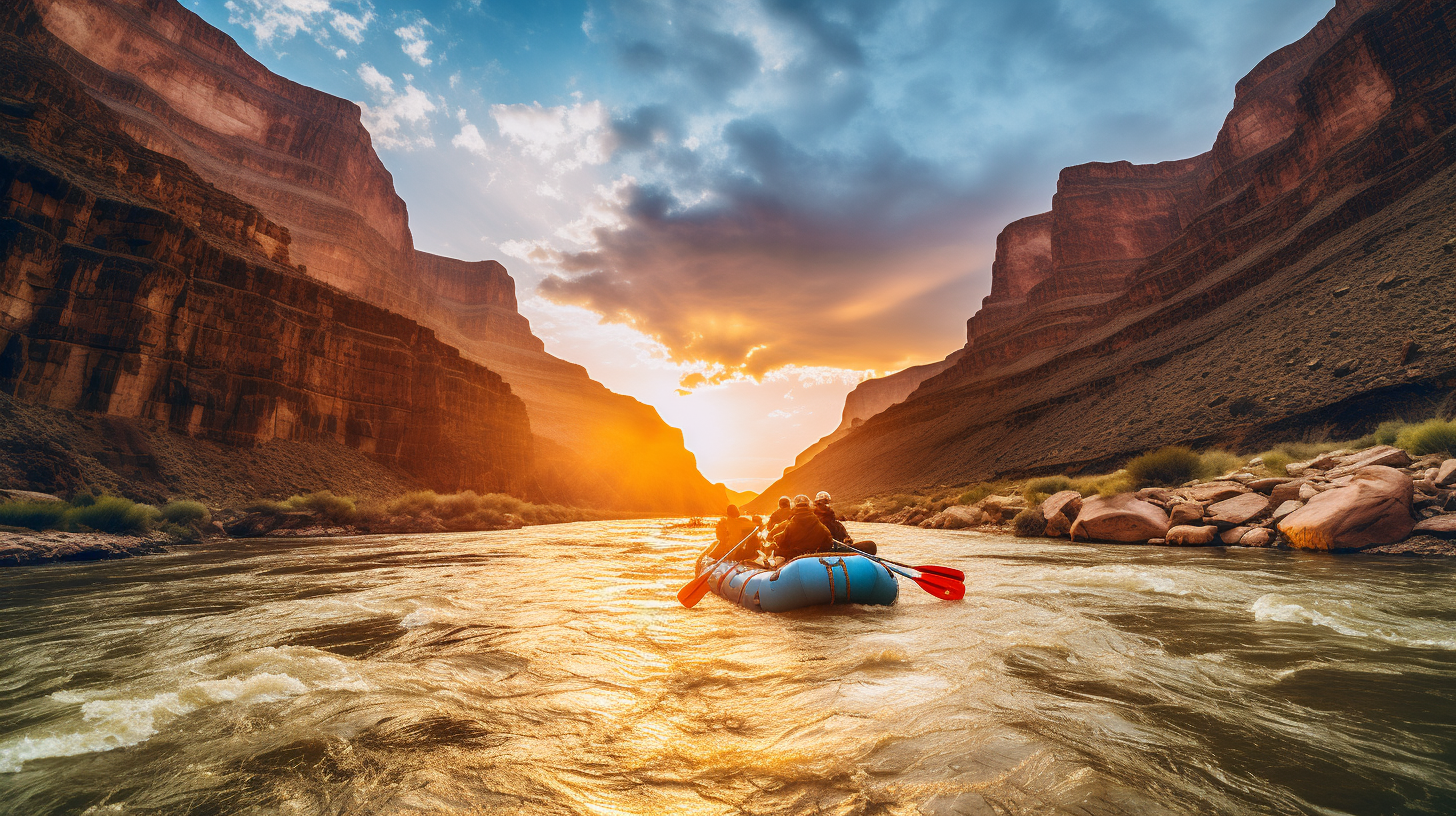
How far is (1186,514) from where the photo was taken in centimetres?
1068

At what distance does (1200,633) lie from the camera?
4934 mm

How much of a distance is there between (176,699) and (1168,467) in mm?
20535

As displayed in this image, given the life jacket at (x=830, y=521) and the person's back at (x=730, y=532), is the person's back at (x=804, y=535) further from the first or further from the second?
the person's back at (x=730, y=532)

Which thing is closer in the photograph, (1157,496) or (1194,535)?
(1194,535)

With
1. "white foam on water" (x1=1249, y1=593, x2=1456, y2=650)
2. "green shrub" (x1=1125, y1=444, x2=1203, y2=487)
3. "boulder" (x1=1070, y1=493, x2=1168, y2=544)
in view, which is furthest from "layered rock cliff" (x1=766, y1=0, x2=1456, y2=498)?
"white foam on water" (x1=1249, y1=593, x2=1456, y2=650)

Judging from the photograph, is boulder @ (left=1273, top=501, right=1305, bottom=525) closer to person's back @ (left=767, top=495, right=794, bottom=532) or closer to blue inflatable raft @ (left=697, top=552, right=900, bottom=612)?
blue inflatable raft @ (left=697, top=552, right=900, bottom=612)

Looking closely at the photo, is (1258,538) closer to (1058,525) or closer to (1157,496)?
(1157,496)

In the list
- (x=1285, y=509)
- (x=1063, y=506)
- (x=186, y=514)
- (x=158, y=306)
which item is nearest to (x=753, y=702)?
(x=1285, y=509)

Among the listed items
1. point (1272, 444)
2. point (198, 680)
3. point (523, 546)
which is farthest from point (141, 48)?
point (1272, 444)

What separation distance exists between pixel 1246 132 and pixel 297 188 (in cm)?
11690

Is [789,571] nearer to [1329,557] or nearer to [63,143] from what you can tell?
[1329,557]

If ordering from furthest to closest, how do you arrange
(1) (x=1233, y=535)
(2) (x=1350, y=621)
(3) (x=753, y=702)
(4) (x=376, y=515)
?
(4) (x=376, y=515) → (1) (x=1233, y=535) → (2) (x=1350, y=621) → (3) (x=753, y=702)

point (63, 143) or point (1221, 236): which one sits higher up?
point (1221, 236)

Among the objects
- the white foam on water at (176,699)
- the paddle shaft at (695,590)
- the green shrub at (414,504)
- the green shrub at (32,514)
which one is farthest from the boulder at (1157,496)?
the green shrub at (414,504)
